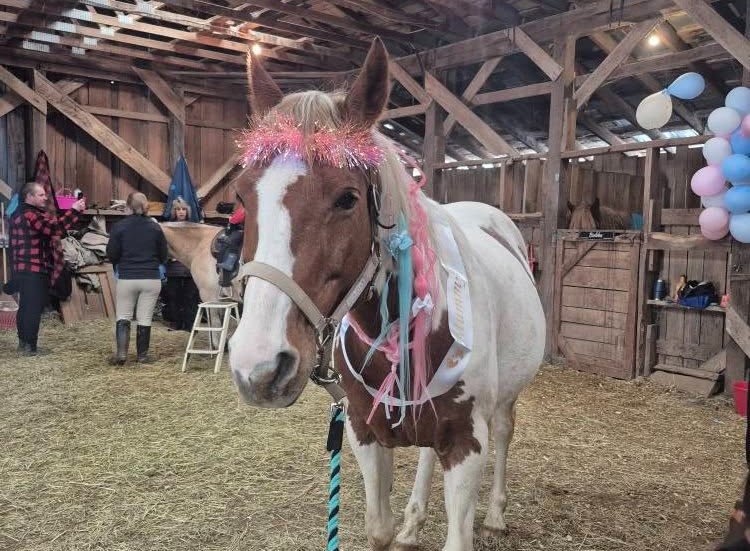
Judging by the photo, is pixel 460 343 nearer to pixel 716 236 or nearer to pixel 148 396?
pixel 148 396

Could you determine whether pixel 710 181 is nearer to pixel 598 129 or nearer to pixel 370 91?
pixel 370 91

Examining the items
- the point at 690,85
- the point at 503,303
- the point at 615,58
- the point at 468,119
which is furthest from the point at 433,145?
the point at 503,303

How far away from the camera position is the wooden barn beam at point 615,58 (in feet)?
18.5

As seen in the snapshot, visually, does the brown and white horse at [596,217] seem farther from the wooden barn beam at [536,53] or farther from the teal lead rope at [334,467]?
the teal lead rope at [334,467]

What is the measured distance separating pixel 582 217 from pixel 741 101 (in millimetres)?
2222

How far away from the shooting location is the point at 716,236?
4945mm

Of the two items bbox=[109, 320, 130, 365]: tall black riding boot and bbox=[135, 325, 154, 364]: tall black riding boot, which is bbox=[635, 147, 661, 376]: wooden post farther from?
bbox=[109, 320, 130, 365]: tall black riding boot

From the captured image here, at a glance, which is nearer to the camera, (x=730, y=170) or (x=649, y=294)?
(x=730, y=170)

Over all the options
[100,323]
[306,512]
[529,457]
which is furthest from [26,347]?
[529,457]

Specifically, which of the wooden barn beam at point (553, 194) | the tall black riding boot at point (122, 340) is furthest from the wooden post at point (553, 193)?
the tall black riding boot at point (122, 340)

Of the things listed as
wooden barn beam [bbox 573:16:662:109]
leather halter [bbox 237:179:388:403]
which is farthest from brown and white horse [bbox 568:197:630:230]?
leather halter [bbox 237:179:388:403]

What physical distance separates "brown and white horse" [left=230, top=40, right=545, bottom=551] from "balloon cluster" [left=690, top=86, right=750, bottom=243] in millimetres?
3170

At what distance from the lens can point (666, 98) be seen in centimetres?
501

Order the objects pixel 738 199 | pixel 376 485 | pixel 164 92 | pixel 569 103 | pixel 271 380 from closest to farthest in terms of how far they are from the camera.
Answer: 1. pixel 271 380
2. pixel 376 485
3. pixel 738 199
4. pixel 569 103
5. pixel 164 92
